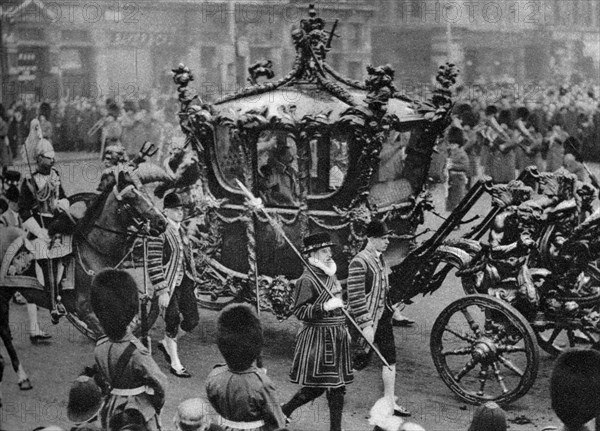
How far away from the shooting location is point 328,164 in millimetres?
7285

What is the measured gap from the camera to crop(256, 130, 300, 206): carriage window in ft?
24.9

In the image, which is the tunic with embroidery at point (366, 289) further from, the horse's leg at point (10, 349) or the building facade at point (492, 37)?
the building facade at point (492, 37)

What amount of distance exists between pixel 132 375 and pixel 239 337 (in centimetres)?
68

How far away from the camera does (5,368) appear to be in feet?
21.9

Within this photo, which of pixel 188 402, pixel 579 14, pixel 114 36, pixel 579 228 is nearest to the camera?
pixel 188 402

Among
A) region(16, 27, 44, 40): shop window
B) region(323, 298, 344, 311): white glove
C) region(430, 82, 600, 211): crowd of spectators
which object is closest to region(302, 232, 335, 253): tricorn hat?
region(323, 298, 344, 311): white glove

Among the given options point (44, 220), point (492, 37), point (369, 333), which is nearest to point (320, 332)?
point (369, 333)

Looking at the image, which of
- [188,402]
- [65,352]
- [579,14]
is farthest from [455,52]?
[188,402]

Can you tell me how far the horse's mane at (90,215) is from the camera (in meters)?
7.26

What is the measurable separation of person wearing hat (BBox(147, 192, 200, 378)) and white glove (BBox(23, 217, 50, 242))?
90 centimetres

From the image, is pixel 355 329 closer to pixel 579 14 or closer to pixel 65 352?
pixel 65 352

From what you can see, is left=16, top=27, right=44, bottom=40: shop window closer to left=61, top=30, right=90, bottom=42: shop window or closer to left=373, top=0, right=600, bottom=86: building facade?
left=61, top=30, right=90, bottom=42: shop window

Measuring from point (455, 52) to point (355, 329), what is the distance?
5.86 metres

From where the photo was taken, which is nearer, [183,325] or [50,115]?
[183,325]
